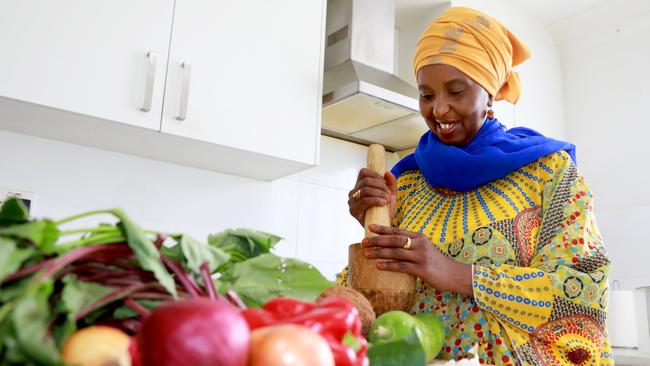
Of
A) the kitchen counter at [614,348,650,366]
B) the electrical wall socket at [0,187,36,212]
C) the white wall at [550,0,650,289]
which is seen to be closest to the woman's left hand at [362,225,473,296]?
the electrical wall socket at [0,187,36,212]

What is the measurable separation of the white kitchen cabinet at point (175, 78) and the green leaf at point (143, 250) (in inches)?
41.6

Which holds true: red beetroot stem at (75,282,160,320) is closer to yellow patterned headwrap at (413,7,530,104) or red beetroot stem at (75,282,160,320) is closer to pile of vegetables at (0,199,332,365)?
pile of vegetables at (0,199,332,365)

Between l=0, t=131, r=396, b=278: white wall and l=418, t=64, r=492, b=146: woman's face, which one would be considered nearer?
l=418, t=64, r=492, b=146: woman's face

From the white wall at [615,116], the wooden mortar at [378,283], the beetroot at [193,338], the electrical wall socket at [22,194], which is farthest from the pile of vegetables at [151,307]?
the white wall at [615,116]

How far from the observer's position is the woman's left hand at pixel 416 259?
0.80 m

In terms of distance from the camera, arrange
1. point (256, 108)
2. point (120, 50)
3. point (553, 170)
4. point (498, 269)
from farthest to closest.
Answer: point (256, 108)
point (120, 50)
point (553, 170)
point (498, 269)

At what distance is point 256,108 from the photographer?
1579 mm

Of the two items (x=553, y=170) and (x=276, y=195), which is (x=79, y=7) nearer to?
(x=276, y=195)

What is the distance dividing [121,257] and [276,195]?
1.57 metres

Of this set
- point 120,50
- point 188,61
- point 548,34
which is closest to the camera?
point 120,50

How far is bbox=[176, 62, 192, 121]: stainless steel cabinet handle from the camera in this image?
1.41 m

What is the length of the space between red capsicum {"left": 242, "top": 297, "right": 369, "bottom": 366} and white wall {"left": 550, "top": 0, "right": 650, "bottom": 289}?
2.41m

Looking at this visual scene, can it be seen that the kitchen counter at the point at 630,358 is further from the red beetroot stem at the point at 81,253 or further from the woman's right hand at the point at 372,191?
the red beetroot stem at the point at 81,253

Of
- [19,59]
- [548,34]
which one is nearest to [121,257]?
[19,59]
